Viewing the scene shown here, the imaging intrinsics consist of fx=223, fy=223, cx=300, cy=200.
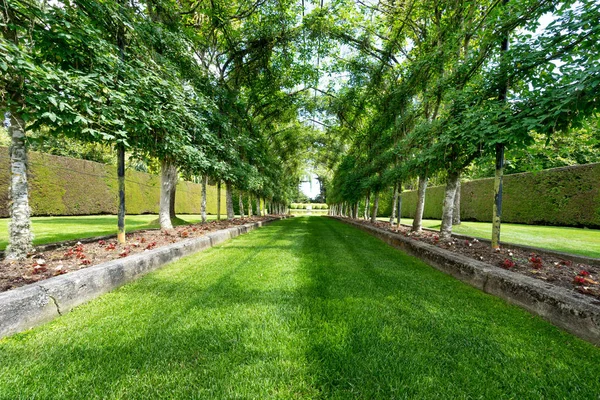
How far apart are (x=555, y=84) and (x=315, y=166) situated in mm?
32545

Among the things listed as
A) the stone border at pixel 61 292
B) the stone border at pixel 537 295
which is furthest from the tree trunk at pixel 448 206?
the stone border at pixel 61 292

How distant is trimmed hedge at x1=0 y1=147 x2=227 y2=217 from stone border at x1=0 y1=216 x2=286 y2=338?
259 inches

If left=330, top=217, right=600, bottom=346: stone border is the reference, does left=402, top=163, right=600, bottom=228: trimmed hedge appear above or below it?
above

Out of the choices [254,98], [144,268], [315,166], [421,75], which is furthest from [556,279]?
[315,166]

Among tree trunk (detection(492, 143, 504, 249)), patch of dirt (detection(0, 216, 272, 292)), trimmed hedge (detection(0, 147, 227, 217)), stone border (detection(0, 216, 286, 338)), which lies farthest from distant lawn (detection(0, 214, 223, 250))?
tree trunk (detection(492, 143, 504, 249))

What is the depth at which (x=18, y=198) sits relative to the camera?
2898mm

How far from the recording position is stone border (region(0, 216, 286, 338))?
69.0 inches

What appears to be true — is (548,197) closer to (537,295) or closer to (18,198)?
(537,295)

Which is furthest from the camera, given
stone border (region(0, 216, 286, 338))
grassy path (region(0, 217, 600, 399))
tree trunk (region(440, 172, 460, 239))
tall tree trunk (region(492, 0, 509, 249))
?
tree trunk (region(440, 172, 460, 239))

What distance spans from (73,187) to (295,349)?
52.7 feet

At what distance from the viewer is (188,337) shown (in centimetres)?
179

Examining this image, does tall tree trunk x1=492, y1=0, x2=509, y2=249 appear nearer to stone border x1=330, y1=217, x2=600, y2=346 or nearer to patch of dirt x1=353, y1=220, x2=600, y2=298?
patch of dirt x1=353, y1=220, x2=600, y2=298

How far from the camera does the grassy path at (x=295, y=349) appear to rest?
132 cm

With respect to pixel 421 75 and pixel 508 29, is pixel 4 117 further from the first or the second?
pixel 421 75
